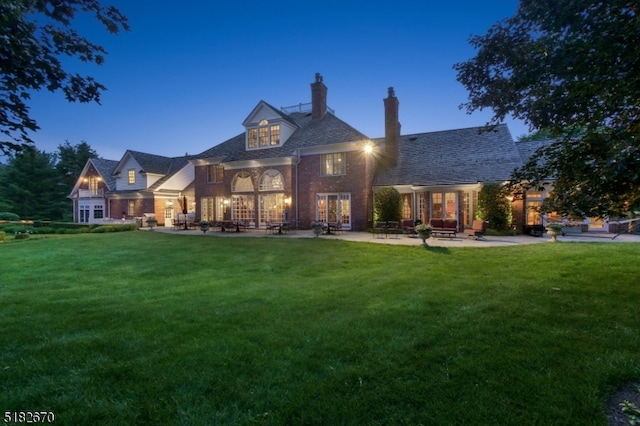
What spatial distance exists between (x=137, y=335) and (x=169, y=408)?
6.84ft

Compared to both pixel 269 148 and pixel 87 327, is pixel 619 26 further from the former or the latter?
pixel 269 148

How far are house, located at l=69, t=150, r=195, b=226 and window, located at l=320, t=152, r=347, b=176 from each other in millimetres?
16182

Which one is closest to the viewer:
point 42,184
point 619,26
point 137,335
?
point 619,26

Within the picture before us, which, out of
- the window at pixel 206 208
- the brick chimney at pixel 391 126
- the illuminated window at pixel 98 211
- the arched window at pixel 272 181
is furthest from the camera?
the illuminated window at pixel 98 211

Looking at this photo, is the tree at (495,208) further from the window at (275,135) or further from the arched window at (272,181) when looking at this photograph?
the window at (275,135)

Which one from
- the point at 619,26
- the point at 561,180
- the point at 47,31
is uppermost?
the point at 47,31

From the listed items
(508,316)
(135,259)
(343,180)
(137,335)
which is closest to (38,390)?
(137,335)

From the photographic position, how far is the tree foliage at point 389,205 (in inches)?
795

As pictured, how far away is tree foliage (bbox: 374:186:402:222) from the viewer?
20.2 m

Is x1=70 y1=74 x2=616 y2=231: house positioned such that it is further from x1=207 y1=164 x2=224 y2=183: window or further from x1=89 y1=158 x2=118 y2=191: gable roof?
x1=89 y1=158 x2=118 y2=191: gable roof

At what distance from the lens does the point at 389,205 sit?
66.3ft

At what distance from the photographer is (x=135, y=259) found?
1207 cm

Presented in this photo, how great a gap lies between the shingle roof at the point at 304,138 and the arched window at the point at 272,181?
4.30 ft

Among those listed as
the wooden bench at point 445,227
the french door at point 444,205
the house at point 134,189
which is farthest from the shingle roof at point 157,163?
the wooden bench at point 445,227
